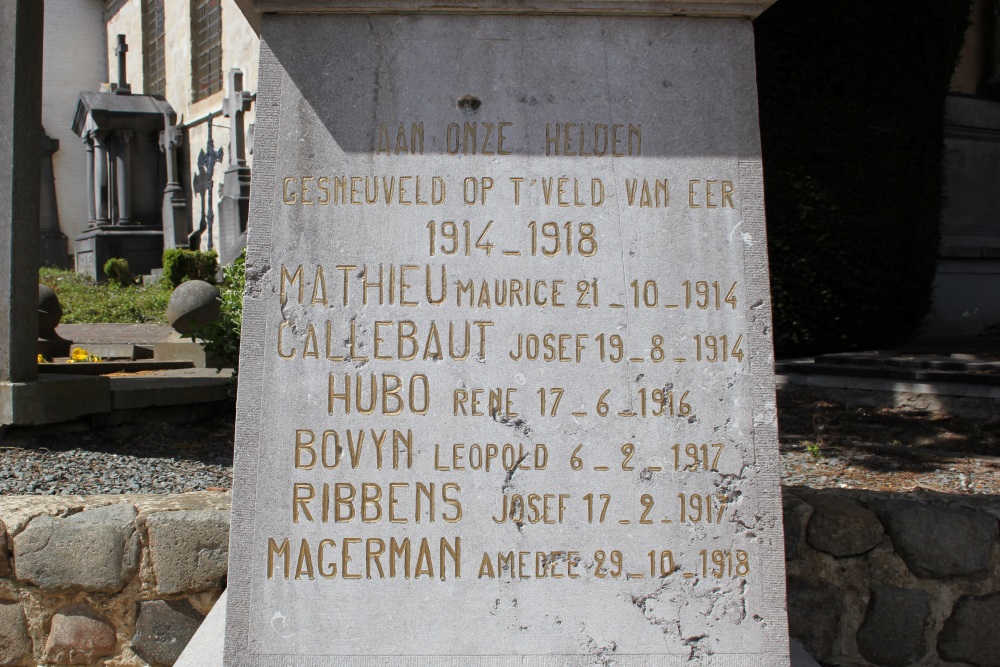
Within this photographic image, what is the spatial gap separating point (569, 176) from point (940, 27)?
7930 mm

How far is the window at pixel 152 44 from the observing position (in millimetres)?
28078

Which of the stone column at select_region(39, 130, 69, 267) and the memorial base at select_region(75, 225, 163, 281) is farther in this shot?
the stone column at select_region(39, 130, 69, 267)

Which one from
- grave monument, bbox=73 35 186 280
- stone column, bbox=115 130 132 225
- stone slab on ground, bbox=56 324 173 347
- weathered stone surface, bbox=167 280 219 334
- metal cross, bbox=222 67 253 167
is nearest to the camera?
weathered stone surface, bbox=167 280 219 334

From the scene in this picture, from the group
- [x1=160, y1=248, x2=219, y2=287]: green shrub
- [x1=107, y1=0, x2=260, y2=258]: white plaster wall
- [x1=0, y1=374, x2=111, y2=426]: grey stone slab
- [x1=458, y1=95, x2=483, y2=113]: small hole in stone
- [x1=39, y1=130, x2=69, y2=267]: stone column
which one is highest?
[x1=107, y1=0, x2=260, y2=258]: white plaster wall

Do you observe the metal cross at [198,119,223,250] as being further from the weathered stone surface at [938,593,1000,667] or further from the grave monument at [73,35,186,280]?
the weathered stone surface at [938,593,1000,667]

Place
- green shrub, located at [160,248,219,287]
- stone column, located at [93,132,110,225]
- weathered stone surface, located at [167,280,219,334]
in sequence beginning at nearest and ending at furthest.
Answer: weathered stone surface, located at [167,280,219,334], green shrub, located at [160,248,219,287], stone column, located at [93,132,110,225]

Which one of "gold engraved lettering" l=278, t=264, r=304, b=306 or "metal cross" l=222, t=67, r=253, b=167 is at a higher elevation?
"metal cross" l=222, t=67, r=253, b=167

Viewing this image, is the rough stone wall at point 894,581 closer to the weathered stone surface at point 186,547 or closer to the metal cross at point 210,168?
the weathered stone surface at point 186,547

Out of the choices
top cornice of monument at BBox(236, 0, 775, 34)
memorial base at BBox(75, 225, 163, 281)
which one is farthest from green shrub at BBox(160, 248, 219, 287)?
top cornice of monument at BBox(236, 0, 775, 34)

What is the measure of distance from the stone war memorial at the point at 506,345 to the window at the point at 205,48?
2381 cm

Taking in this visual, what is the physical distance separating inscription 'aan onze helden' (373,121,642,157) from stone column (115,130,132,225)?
22468 mm

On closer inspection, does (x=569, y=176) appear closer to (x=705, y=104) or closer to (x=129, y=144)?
(x=705, y=104)

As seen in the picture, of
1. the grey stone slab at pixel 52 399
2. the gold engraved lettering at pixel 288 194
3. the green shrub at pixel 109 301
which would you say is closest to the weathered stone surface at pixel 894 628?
the gold engraved lettering at pixel 288 194

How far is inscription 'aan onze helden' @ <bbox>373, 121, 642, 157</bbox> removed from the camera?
242 cm
